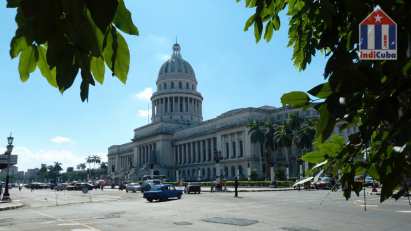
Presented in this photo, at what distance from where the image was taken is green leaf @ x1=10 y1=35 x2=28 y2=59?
1.96 meters

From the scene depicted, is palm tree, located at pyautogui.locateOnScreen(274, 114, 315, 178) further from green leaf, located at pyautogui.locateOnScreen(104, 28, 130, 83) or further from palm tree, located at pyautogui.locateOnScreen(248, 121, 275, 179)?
green leaf, located at pyautogui.locateOnScreen(104, 28, 130, 83)

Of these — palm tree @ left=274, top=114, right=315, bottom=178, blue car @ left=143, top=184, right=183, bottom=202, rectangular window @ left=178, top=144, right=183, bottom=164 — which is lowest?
blue car @ left=143, top=184, right=183, bottom=202

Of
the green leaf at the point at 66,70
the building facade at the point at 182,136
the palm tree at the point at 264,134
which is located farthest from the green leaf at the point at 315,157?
the building facade at the point at 182,136

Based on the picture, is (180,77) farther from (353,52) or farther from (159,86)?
(353,52)

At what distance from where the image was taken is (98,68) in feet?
Result: 6.74

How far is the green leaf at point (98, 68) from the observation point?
203cm

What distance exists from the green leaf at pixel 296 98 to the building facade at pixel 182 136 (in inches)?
4134

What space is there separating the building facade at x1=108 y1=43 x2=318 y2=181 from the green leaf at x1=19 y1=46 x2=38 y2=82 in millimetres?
105443

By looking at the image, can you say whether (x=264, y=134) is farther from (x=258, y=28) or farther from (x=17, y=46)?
(x=17, y=46)

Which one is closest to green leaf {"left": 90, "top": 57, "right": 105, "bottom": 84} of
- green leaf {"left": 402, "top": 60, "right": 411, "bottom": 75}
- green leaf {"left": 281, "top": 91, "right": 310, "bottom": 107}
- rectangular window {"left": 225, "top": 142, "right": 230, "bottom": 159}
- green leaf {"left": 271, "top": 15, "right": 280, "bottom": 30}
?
green leaf {"left": 281, "top": 91, "right": 310, "bottom": 107}

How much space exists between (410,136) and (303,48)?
65.9 inches

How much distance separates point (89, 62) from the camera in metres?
1.95

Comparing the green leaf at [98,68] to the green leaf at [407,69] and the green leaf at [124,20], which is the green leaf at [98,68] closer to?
the green leaf at [124,20]

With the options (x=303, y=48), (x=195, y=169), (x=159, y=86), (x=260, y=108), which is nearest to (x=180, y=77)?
(x=159, y=86)
